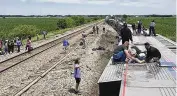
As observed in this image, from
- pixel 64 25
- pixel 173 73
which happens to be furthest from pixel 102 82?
pixel 64 25

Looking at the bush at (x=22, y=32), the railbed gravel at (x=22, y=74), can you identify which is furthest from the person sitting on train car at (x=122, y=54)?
the bush at (x=22, y=32)

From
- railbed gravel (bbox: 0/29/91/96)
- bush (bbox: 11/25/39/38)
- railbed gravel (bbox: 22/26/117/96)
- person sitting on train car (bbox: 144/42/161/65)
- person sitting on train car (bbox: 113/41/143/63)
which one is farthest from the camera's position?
bush (bbox: 11/25/39/38)

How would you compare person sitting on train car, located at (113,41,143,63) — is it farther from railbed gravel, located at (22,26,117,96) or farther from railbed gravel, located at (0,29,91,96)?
railbed gravel, located at (0,29,91,96)

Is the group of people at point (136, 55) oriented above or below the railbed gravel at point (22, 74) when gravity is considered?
above

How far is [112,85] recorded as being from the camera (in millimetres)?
10766

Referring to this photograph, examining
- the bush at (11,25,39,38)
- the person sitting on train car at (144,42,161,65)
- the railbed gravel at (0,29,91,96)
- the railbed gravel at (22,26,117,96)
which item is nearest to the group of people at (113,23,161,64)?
the person sitting on train car at (144,42,161,65)

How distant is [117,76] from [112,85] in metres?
0.57

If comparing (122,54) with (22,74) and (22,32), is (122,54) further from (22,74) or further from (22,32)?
(22,32)

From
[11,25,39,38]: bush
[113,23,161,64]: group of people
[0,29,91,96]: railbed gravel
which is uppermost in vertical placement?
[113,23,161,64]: group of people

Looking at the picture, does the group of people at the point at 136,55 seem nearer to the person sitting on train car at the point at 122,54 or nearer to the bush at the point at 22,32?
the person sitting on train car at the point at 122,54

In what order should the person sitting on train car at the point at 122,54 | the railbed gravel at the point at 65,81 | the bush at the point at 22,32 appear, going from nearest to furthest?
the railbed gravel at the point at 65,81 < the person sitting on train car at the point at 122,54 < the bush at the point at 22,32

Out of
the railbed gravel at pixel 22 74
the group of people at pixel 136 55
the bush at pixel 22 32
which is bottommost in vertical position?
the bush at pixel 22 32

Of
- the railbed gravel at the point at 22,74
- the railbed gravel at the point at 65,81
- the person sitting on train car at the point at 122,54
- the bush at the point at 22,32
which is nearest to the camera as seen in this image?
the railbed gravel at the point at 65,81

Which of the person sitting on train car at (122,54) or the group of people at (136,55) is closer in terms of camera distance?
the group of people at (136,55)
